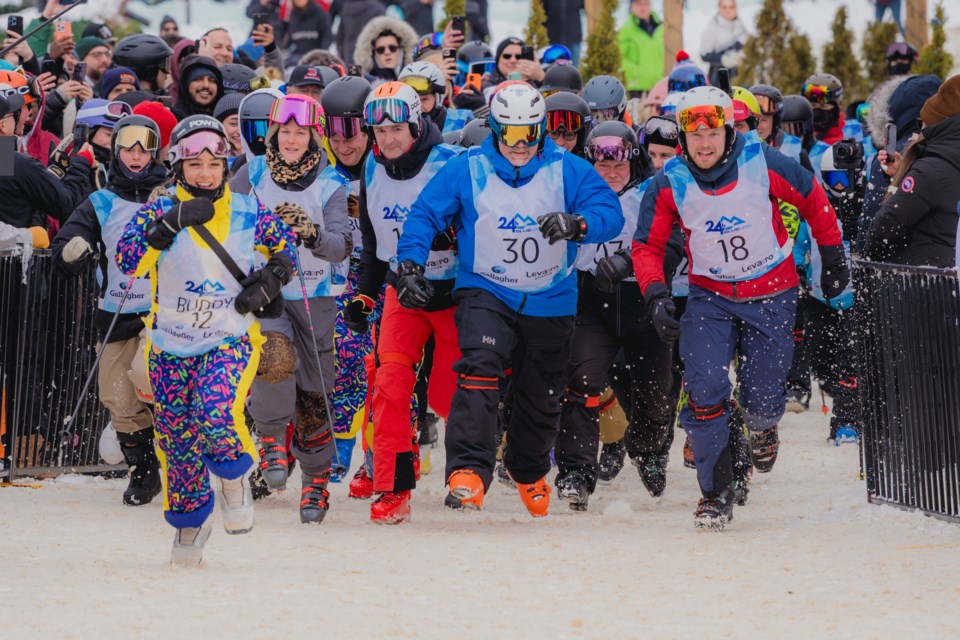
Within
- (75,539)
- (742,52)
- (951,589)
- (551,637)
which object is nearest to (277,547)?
(75,539)

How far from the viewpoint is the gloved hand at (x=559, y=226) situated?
24.3 feet

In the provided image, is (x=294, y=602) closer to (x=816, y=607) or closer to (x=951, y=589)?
(x=816, y=607)

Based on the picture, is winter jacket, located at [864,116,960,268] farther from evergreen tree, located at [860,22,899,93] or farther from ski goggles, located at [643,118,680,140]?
evergreen tree, located at [860,22,899,93]

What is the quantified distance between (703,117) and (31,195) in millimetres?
4019

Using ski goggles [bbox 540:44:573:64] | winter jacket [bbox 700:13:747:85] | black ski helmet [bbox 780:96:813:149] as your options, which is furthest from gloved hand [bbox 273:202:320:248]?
winter jacket [bbox 700:13:747:85]

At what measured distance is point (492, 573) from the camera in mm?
6543

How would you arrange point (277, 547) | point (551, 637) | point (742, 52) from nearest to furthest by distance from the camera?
point (551, 637)
point (277, 547)
point (742, 52)

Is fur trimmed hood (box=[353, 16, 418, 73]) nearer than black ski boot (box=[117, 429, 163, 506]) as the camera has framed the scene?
No

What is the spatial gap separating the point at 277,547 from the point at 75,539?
96cm

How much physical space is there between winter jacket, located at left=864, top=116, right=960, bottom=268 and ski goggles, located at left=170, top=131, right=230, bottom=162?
146 inches

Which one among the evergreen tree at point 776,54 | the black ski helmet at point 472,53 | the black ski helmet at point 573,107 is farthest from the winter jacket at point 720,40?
the black ski helmet at point 573,107

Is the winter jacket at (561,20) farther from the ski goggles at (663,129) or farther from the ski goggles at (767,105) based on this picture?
the ski goggles at (663,129)

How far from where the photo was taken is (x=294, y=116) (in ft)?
27.1

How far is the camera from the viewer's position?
1001 cm
